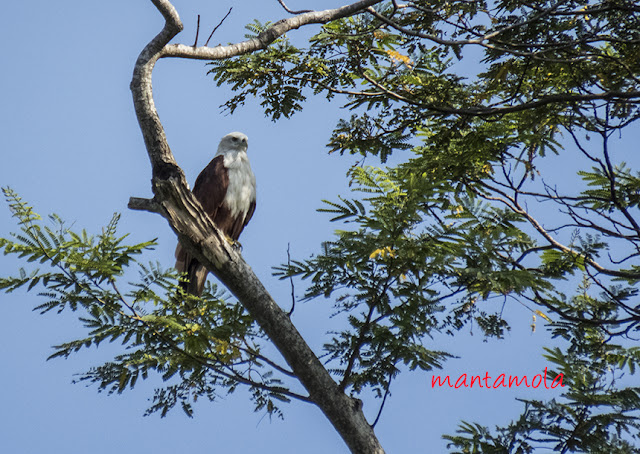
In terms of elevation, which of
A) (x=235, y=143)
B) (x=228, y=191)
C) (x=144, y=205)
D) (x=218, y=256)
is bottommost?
(x=218, y=256)

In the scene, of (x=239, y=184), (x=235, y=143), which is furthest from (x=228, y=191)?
(x=235, y=143)

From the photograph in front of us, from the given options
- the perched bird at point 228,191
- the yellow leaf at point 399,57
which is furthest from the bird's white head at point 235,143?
the yellow leaf at point 399,57

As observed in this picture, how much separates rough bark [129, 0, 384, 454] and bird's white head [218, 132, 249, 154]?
2920 mm

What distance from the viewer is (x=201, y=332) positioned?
453 cm

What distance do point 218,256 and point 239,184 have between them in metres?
2.79

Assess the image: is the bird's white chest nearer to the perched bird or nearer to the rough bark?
the perched bird

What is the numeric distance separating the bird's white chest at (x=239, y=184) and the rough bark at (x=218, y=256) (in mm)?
2424

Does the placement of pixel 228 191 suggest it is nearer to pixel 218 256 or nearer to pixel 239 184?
pixel 239 184

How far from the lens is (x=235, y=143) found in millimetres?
7695

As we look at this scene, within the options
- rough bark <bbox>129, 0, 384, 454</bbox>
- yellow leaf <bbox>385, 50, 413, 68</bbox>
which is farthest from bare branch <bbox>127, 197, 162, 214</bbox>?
yellow leaf <bbox>385, 50, 413, 68</bbox>

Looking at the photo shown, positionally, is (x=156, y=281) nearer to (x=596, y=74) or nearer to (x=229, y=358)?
(x=229, y=358)

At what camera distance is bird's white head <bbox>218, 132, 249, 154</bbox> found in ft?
25.2

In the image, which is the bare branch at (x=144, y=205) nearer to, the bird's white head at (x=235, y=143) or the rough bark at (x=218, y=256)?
the rough bark at (x=218, y=256)

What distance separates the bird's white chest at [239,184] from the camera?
7.02 meters
